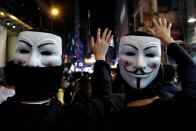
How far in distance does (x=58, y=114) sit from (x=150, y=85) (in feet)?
2.88

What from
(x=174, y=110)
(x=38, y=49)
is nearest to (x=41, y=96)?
(x=38, y=49)

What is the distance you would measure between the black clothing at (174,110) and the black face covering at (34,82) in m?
0.71

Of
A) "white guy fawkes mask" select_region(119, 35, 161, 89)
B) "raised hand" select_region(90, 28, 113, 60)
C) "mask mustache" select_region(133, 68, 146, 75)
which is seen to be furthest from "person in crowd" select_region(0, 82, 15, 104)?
"mask mustache" select_region(133, 68, 146, 75)

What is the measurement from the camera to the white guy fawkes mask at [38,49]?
8.82ft

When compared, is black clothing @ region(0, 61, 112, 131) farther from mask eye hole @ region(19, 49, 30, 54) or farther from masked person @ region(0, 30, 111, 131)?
mask eye hole @ region(19, 49, 30, 54)

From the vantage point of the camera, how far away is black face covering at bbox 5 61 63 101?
101 inches

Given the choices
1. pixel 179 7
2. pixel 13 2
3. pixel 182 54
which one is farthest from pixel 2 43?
pixel 182 54

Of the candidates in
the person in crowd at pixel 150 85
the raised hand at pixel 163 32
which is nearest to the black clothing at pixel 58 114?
the person in crowd at pixel 150 85

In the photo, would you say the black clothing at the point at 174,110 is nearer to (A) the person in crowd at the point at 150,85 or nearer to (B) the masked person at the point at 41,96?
(A) the person in crowd at the point at 150,85

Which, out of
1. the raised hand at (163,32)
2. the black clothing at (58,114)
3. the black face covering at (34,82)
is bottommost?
the black clothing at (58,114)

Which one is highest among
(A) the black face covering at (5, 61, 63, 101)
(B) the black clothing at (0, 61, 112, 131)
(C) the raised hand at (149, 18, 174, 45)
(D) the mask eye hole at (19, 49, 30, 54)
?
(C) the raised hand at (149, 18, 174, 45)

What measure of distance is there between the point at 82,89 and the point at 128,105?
5239mm

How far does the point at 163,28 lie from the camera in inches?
110

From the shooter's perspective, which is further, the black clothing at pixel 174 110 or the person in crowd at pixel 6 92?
the person in crowd at pixel 6 92
